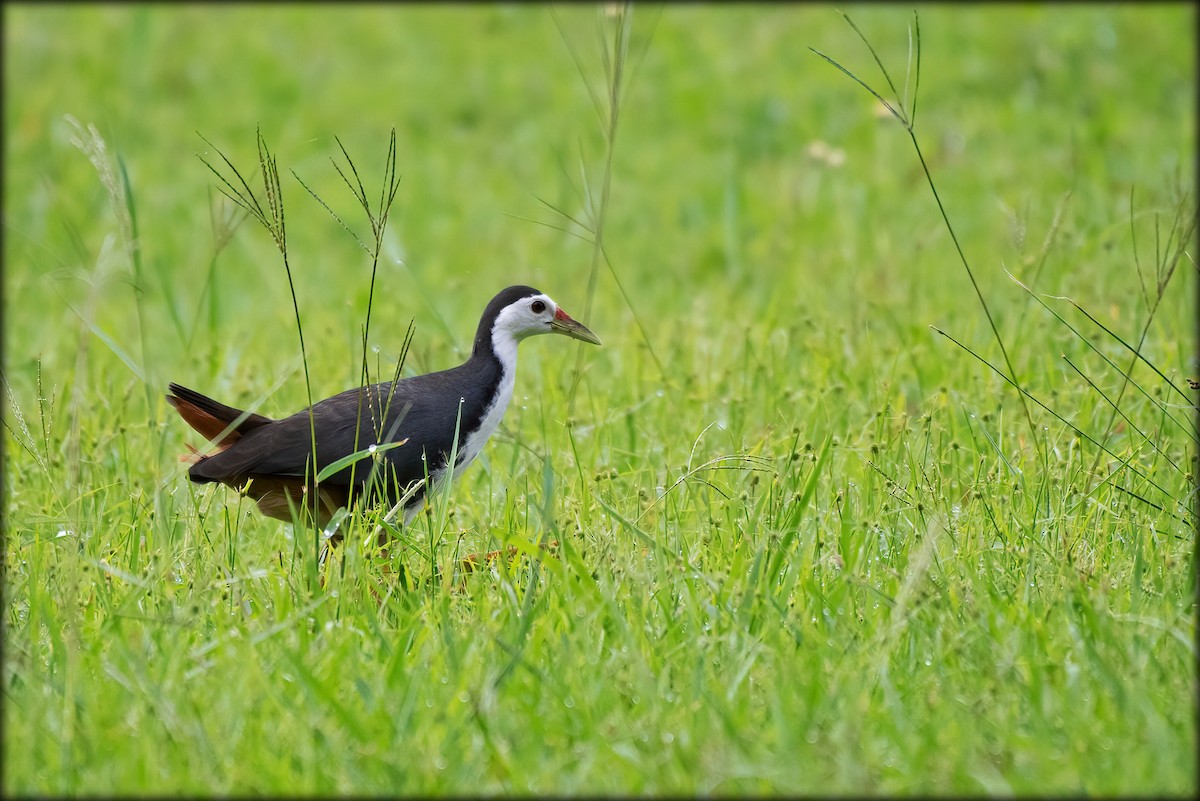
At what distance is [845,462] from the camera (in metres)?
4.14

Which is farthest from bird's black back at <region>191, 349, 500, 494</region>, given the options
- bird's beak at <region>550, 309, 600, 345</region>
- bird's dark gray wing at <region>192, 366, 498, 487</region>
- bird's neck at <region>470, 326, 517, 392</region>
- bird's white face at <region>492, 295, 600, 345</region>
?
bird's beak at <region>550, 309, 600, 345</region>

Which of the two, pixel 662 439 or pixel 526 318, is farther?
pixel 662 439

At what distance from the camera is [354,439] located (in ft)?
12.9

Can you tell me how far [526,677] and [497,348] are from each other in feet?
5.22

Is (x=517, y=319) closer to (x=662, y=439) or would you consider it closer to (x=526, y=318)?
(x=526, y=318)

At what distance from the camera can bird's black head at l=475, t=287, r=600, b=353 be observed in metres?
4.31

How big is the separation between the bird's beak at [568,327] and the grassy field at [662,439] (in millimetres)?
222

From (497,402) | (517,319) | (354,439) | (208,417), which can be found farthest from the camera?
(517,319)

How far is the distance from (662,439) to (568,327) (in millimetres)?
472

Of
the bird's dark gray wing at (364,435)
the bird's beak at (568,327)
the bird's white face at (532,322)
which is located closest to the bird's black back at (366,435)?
the bird's dark gray wing at (364,435)

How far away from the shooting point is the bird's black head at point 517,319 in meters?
4.31

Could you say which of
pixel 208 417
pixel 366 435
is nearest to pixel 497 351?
pixel 366 435

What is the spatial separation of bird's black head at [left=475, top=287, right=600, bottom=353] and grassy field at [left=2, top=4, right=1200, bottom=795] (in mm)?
231

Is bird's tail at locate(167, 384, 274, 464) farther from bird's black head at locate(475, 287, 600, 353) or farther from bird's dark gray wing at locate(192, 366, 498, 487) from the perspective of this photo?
bird's black head at locate(475, 287, 600, 353)
